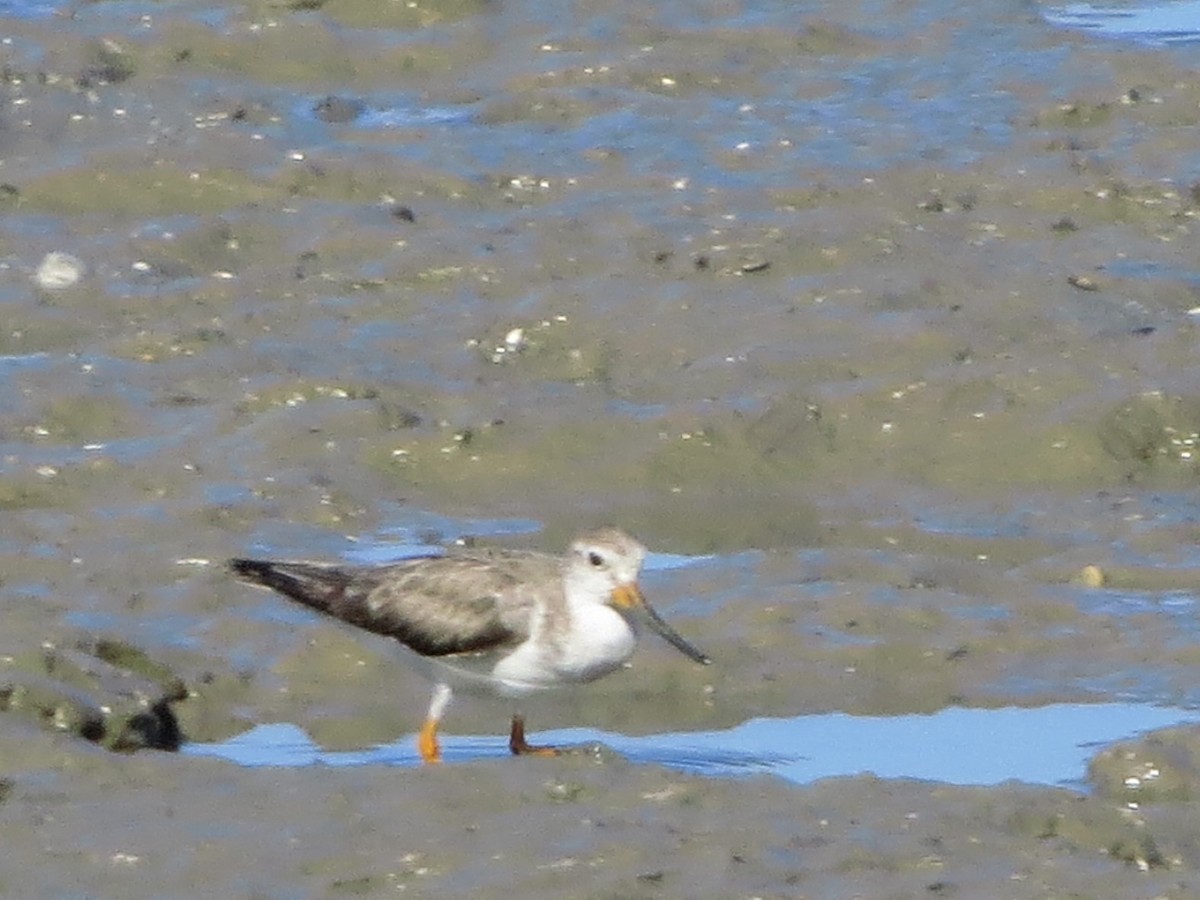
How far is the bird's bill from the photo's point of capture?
10055 millimetres

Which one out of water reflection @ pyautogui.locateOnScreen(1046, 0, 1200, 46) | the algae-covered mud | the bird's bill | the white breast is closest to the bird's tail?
the algae-covered mud

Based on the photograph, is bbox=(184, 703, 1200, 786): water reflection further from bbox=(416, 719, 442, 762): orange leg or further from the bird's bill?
the bird's bill

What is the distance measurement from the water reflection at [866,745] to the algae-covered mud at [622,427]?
3 centimetres

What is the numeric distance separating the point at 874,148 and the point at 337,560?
491 centimetres

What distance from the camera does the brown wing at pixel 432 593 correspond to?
9.99 metres

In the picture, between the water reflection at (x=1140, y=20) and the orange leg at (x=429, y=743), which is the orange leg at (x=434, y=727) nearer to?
the orange leg at (x=429, y=743)

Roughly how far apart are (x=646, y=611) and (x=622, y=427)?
2.45 m

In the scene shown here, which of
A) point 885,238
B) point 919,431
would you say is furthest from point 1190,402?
point 885,238

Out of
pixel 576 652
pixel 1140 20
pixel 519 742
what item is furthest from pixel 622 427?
pixel 1140 20

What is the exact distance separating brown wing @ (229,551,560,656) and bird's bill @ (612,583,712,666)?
23 centimetres

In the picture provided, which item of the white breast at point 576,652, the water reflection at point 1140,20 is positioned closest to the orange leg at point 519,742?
the white breast at point 576,652

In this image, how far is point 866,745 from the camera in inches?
393

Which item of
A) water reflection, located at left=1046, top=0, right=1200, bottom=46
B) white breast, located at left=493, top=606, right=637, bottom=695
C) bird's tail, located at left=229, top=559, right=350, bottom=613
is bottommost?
white breast, located at left=493, top=606, right=637, bottom=695

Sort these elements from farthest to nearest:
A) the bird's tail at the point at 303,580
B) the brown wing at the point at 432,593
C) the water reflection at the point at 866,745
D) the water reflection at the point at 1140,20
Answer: the water reflection at the point at 1140,20
the bird's tail at the point at 303,580
the brown wing at the point at 432,593
the water reflection at the point at 866,745
